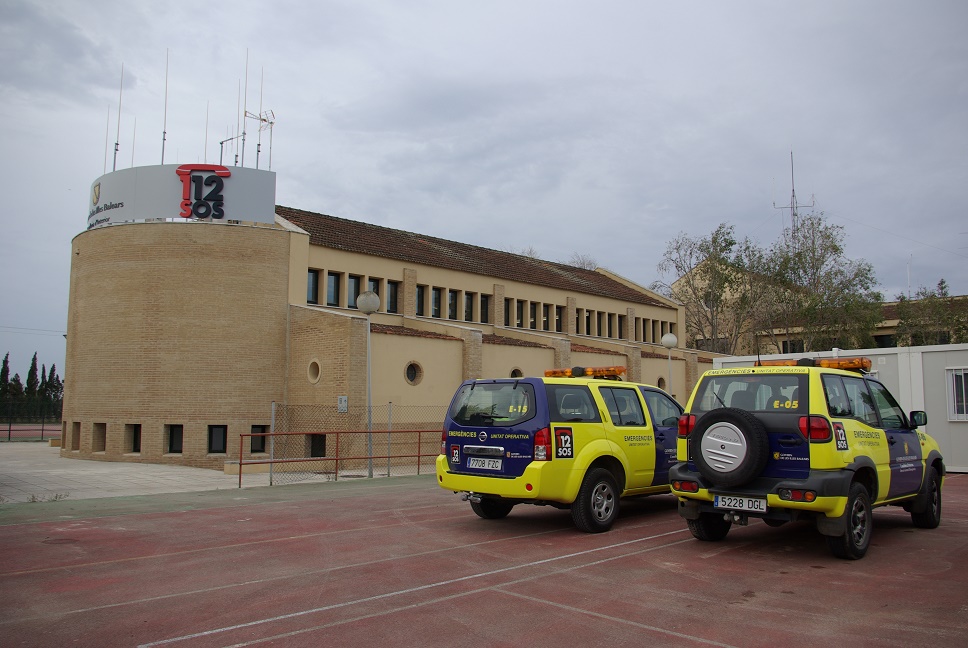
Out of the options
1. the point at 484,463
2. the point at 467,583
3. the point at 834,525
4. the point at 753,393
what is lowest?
the point at 467,583

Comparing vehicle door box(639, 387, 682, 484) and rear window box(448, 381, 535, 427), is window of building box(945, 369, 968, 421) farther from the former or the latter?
rear window box(448, 381, 535, 427)

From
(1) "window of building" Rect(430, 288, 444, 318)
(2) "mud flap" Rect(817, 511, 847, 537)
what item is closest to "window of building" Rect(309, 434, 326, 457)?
(1) "window of building" Rect(430, 288, 444, 318)

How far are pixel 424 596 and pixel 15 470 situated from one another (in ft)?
63.1

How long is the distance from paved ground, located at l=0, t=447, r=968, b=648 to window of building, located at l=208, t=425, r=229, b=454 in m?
12.1

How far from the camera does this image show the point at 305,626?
555 cm

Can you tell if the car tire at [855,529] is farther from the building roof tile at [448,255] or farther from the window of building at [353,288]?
the window of building at [353,288]

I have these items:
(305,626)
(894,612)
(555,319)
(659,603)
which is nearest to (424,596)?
(305,626)

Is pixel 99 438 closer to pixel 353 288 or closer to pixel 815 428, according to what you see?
pixel 353 288

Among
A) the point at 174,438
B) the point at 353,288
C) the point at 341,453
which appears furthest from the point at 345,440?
the point at 353,288

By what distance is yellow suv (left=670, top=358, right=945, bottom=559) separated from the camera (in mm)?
7461

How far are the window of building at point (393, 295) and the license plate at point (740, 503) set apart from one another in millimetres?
22216

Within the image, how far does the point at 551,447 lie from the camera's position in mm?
9008

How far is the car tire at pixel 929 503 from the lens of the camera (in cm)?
952

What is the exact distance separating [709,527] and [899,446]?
2.47 m
